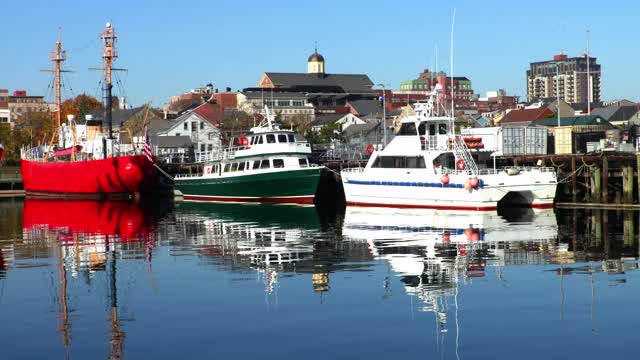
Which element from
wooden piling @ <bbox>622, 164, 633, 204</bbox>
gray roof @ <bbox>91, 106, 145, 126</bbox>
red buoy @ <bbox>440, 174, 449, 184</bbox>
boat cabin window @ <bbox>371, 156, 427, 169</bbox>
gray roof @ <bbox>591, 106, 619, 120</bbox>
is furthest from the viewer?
gray roof @ <bbox>91, 106, 145, 126</bbox>

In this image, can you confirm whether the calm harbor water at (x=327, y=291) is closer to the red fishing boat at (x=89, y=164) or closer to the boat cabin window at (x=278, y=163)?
the boat cabin window at (x=278, y=163)

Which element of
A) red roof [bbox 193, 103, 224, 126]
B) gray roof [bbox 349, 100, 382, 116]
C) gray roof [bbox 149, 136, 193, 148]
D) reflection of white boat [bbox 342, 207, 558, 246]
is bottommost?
reflection of white boat [bbox 342, 207, 558, 246]

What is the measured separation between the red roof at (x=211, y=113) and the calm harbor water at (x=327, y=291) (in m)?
73.0

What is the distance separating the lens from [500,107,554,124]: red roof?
11181 centimetres

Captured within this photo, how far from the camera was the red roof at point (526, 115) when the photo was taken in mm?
111806

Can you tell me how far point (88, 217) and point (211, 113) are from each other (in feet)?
234

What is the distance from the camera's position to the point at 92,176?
69625 mm

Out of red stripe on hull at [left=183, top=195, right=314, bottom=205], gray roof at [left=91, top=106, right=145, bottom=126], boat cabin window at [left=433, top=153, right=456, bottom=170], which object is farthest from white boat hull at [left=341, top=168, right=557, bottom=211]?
gray roof at [left=91, top=106, right=145, bottom=126]

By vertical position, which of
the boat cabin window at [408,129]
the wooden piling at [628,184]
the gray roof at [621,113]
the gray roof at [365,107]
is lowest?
the wooden piling at [628,184]

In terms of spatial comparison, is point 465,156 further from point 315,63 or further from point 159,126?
point 315,63

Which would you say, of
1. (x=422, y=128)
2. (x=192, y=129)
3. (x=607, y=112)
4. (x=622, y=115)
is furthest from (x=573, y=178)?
(x=192, y=129)

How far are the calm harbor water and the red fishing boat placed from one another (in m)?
25.8

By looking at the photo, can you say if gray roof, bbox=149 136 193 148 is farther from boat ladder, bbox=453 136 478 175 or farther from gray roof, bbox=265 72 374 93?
gray roof, bbox=265 72 374 93

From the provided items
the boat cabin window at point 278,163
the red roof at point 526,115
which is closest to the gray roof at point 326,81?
the red roof at point 526,115
